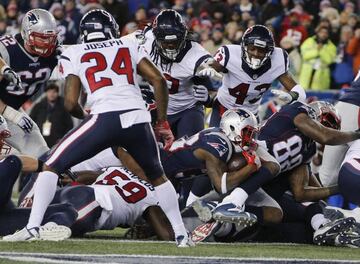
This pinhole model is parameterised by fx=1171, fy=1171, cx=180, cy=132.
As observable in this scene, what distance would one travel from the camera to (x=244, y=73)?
9.45m

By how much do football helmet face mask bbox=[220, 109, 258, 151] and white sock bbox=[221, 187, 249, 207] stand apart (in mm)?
364

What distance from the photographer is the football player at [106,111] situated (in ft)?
23.4

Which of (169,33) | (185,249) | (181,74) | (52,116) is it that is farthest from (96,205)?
(52,116)

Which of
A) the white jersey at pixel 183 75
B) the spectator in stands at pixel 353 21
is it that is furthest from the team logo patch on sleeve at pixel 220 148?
the spectator in stands at pixel 353 21

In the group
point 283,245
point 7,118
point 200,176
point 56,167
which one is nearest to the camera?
point 56,167

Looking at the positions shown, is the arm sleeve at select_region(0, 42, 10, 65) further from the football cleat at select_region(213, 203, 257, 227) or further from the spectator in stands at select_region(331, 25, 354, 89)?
the spectator in stands at select_region(331, 25, 354, 89)

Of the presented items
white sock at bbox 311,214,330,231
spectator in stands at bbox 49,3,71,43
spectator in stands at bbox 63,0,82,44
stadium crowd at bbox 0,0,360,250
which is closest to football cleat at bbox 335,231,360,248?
stadium crowd at bbox 0,0,360,250

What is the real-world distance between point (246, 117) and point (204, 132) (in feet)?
1.03

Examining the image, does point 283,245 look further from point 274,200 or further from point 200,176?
point 200,176

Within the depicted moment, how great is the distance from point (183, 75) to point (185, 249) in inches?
110

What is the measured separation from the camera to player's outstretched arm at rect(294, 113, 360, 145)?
8016 mm

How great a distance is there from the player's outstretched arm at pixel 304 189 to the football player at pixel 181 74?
1.44 metres

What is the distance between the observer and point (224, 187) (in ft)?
25.4

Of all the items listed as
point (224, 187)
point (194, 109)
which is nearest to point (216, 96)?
point (194, 109)
